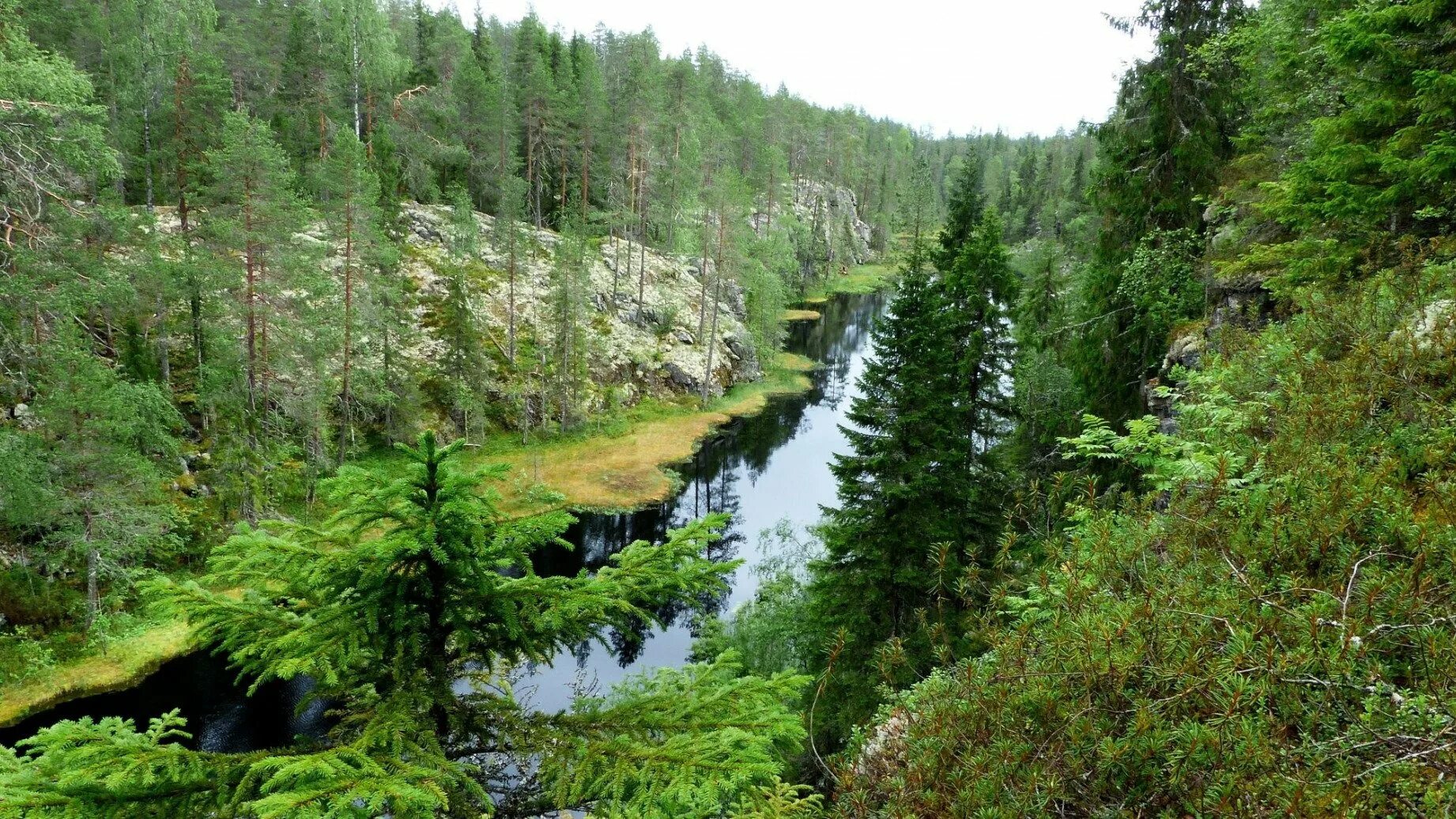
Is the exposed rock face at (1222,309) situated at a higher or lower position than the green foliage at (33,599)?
higher

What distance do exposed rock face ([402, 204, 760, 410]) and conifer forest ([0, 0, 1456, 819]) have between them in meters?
0.45

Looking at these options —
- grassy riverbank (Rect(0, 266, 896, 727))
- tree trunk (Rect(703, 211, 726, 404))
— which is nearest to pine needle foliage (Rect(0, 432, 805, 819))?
grassy riverbank (Rect(0, 266, 896, 727))

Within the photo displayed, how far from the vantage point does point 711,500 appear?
109 ft

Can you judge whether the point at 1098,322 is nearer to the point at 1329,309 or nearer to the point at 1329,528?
the point at 1329,309

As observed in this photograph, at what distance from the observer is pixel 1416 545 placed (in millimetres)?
3309

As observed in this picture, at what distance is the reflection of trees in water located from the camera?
2383cm

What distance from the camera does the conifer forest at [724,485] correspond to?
131 inches

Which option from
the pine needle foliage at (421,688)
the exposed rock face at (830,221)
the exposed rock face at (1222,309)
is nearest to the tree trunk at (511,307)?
the exposed rock face at (1222,309)

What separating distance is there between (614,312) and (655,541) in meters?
21.3

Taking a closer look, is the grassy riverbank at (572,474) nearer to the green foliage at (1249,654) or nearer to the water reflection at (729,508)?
the water reflection at (729,508)

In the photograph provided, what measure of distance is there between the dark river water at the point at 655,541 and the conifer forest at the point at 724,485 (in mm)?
199

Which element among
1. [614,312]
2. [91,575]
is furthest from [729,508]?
[91,575]

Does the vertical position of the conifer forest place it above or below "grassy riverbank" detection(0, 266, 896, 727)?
above

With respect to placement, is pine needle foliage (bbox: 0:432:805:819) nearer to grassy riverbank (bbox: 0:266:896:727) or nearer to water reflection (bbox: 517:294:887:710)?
grassy riverbank (bbox: 0:266:896:727)
